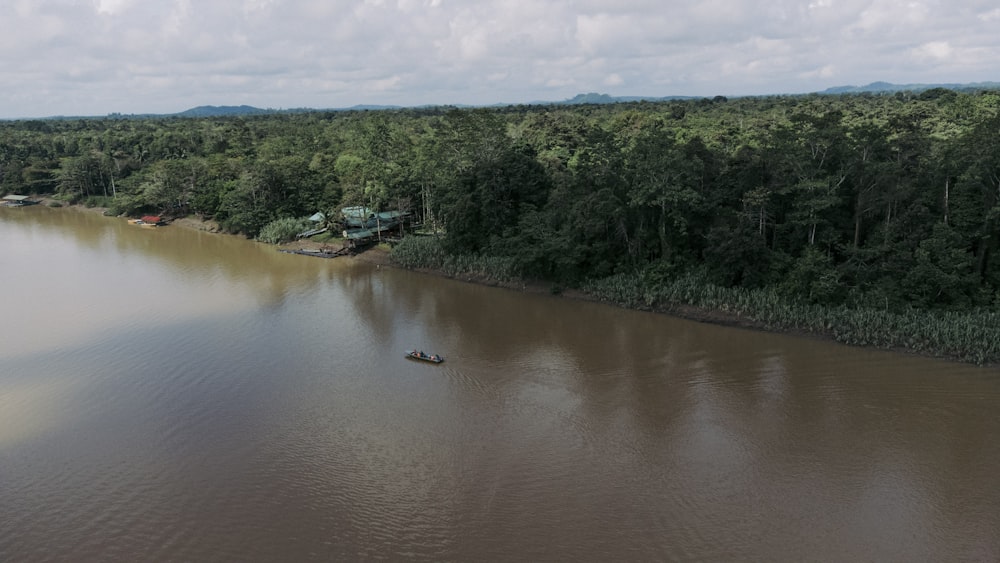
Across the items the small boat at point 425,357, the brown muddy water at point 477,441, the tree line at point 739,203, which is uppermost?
the tree line at point 739,203

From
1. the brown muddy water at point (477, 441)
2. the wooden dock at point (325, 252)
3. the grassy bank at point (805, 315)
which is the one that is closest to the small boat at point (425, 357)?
the brown muddy water at point (477, 441)

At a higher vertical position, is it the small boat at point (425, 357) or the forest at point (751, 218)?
the forest at point (751, 218)

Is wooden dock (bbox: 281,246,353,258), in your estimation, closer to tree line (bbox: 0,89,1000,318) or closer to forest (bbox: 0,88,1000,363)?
forest (bbox: 0,88,1000,363)

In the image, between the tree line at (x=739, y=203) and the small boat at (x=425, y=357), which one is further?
the tree line at (x=739, y=203)

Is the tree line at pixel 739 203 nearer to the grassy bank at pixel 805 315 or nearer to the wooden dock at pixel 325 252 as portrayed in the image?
the grassy bank at pixel 805 315

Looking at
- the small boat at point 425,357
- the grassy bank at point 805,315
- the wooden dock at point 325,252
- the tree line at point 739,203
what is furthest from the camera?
the wooden dock at point 325,252

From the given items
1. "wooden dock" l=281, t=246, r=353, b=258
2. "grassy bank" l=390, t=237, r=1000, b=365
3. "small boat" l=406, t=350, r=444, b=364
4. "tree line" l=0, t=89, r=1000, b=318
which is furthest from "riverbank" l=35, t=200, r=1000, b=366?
"wooden dock" l=281, t=246, r=353, b=258
